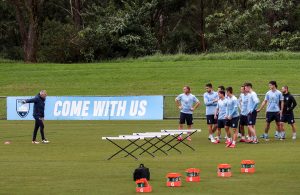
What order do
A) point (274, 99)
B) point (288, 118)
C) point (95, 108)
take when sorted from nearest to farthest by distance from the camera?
1. point (274, 99)
2. point (288, 118)
3. point (95, 108)

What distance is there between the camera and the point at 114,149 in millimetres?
26484

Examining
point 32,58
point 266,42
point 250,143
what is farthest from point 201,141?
point 32,58

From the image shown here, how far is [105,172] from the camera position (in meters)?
19.6

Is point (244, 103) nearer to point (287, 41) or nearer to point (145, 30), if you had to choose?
point (287, 41)

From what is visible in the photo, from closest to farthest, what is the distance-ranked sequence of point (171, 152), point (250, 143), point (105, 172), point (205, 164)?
1. point (105, 172)
2. point (205, 164)
3. point (171, 152)
4. point (250, 143)

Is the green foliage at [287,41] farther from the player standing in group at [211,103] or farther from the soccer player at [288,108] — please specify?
the player standing in group at [211,103]

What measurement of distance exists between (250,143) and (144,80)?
2907 centimetres

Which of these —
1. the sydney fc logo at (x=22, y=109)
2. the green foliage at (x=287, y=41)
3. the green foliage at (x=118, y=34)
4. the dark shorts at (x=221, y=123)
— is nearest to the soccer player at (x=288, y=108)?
the dark shorts at (x=221, y=123)

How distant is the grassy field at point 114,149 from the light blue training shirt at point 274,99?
156 centimetres

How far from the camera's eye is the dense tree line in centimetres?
6588

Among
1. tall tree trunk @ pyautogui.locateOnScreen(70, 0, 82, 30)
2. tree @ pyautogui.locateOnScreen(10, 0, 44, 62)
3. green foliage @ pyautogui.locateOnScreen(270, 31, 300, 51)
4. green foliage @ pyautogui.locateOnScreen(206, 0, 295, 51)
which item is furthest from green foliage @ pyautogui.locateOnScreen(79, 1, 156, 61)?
green foliage @ pyautogui.locateOnScreen(270, 31, 300, 51)

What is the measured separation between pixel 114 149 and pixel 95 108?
19.5m

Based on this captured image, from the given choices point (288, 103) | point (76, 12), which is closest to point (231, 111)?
point (288, 103)

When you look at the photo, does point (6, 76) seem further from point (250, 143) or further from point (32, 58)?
point (250, 143)
